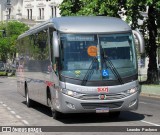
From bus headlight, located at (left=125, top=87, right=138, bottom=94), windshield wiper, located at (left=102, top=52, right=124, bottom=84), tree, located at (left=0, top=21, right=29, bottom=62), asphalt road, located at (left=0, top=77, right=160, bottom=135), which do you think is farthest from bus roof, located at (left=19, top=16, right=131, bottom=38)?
tree, located at (left=0, top=21, right=29, bottom=62)

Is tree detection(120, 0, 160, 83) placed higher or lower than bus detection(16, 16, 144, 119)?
lower

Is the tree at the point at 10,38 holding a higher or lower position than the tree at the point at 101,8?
lower

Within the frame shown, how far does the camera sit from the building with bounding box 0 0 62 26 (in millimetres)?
116250

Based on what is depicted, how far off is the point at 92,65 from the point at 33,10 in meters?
106

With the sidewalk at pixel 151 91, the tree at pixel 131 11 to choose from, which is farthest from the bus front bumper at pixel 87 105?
the tree at pixel 131 11

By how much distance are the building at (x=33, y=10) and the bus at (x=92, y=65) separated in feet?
316

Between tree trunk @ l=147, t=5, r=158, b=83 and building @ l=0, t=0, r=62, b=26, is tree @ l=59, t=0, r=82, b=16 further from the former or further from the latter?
building @ l=0, t=0, r=62, b=26

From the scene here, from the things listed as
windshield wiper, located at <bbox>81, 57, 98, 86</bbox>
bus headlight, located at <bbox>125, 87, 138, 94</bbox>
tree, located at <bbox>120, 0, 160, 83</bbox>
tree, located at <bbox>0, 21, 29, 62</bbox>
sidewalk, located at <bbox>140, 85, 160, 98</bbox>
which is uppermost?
windshield wiper, located at <bbox>81, 57, 98, 86</bbox>

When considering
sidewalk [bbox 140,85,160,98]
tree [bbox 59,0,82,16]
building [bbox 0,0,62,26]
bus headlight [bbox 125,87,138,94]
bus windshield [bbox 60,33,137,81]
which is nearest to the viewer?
bus windshield [bbox 60,33,137,81]

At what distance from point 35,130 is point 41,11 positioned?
106332mm

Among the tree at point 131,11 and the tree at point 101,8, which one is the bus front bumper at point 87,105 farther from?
the tree at point 101,8

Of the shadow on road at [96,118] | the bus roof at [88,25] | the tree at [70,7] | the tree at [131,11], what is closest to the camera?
the bus roof at [88,25]

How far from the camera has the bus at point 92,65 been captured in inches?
595

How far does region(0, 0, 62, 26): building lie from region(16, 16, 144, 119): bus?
316 ft
